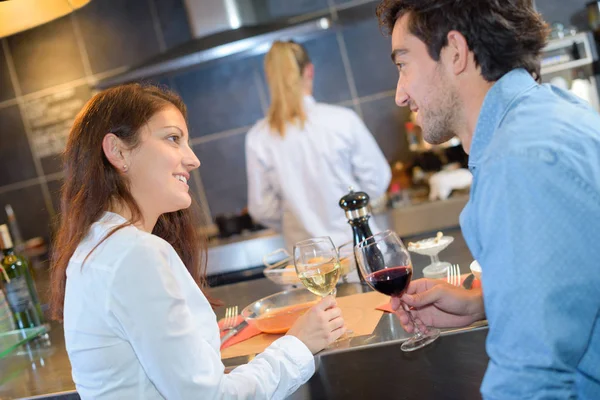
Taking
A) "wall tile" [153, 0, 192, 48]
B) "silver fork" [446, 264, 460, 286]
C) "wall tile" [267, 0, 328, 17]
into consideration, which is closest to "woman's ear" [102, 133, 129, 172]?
"silver fork" [446, 264, 460, 286]

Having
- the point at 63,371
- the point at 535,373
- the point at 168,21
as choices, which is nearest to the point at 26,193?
the point at 168,21

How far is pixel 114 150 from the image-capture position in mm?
1411

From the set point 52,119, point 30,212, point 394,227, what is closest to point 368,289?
point 394,227

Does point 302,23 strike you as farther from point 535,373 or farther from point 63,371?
point 535,373

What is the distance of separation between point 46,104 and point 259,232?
2.02m

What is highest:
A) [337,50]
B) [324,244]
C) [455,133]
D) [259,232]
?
[337,50]

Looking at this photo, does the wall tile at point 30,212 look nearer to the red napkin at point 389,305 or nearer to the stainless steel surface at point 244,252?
the stainless steel surface at point 244,252

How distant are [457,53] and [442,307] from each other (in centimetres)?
52

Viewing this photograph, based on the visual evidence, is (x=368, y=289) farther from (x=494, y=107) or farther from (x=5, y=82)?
(x=5, y=82)

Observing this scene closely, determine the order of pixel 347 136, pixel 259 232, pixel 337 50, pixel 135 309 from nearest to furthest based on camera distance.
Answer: pixel 135 309, pixel 347 136, pixel 259 232, pixel 337 50

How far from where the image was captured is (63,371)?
69.2 inches

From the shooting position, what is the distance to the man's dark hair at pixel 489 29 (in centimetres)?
121

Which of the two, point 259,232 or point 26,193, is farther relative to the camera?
point 26,193

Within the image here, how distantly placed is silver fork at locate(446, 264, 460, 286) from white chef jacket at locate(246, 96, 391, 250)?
143 centimetres
